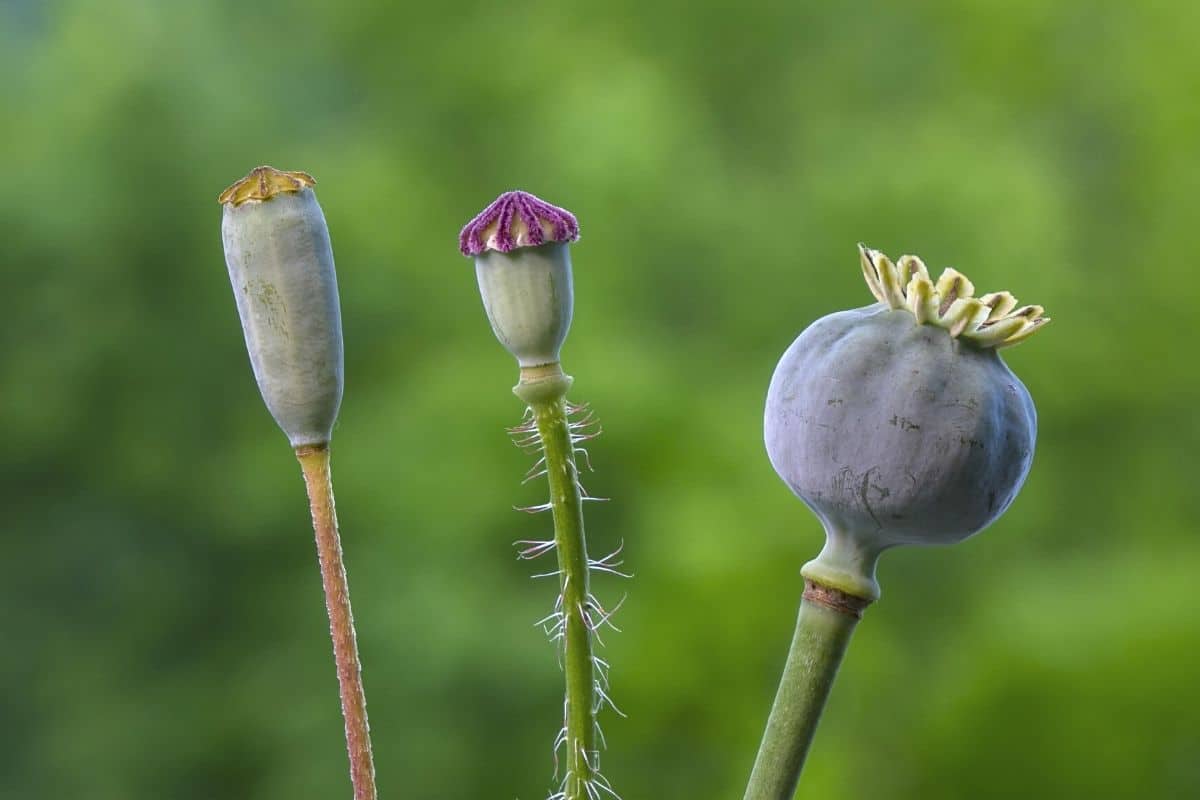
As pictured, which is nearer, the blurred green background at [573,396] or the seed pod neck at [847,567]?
the seed pod neck at [847,567]

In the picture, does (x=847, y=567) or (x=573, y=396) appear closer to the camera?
(x=847, y=567)

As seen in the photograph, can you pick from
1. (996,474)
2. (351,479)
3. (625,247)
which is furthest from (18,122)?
(996,474)

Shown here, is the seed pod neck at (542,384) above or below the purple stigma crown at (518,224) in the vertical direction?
below

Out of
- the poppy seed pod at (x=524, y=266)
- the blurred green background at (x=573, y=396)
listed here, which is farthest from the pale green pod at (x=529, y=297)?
the blurred green background at (x=573, y=396)

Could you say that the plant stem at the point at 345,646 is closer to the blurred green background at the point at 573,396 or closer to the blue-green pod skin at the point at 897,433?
the blue-green pod skin at the point at 897,433

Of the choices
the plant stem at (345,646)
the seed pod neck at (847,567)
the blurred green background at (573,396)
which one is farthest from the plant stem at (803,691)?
the blurred green background at (573,396)

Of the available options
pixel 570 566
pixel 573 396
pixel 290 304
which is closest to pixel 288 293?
pixel 290 304

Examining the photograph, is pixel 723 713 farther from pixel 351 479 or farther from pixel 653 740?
pixel 351 479

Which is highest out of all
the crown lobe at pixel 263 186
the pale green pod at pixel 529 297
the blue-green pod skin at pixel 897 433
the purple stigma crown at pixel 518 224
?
the crown lobe at pixel 263 186

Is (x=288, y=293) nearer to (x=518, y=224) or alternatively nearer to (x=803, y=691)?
(x=518, y=224)
